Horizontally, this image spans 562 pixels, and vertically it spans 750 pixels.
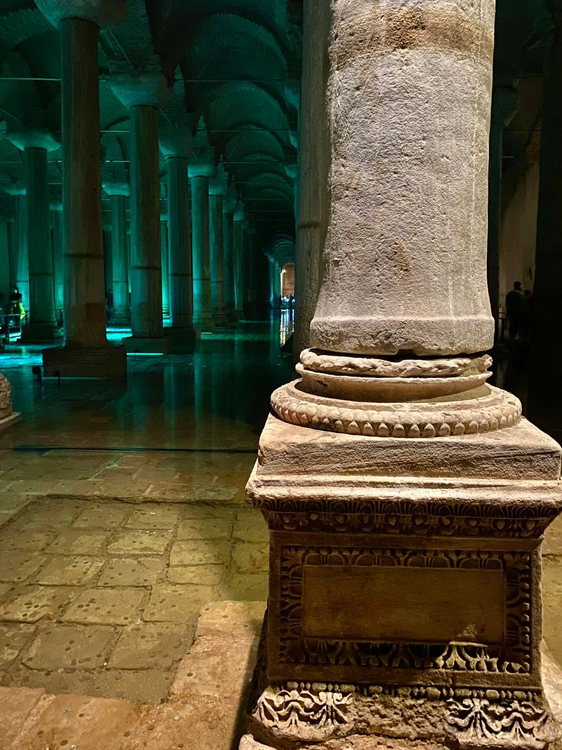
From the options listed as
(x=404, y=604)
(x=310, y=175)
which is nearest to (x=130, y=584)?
(x=404, y=604)

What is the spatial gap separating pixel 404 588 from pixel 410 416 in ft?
1.62

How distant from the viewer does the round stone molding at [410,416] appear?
1718mm

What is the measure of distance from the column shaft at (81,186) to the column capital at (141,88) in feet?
7.73

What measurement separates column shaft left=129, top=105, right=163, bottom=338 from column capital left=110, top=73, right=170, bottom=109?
0.13 m

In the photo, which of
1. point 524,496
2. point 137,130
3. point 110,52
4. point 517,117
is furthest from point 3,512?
point 517,117

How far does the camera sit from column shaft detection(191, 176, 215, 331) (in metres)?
18.6

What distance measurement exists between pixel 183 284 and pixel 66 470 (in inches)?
425

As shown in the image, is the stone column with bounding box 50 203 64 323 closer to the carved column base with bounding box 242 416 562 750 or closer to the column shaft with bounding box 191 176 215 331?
the column shaft with bounding box 191 176 215 331

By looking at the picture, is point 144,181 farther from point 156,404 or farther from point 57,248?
point 57,248

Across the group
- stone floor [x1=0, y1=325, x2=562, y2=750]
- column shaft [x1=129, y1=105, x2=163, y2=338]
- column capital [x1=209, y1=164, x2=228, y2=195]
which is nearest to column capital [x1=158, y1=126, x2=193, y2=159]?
column shaft [x1=129, y1=105, x2=163, y2=338]

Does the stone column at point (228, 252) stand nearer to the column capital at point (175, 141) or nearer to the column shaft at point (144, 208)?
the column capital at point (175, 141)

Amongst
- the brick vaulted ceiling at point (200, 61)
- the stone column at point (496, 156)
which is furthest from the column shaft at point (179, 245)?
the stone column at point (496, 156)

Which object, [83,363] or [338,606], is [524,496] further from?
[83,363]

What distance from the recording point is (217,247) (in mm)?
22047
